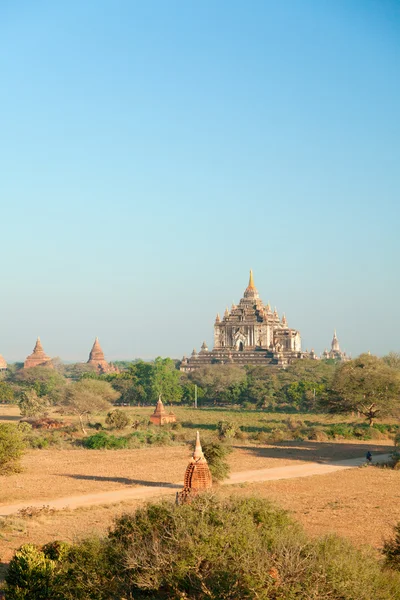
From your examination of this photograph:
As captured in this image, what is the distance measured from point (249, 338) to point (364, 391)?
6419 cm

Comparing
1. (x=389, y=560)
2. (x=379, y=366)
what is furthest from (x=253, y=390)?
(x=389, y=560)

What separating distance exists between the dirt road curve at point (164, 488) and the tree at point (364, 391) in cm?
1200

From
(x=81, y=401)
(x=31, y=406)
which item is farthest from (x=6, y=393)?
(x=81, y=401)

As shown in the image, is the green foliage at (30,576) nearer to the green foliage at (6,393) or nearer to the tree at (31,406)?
the tree at (31,406)

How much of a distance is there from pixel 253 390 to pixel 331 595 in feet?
223

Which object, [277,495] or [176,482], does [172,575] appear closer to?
[277,495]

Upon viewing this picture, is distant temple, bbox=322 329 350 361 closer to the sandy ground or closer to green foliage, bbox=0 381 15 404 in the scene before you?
green foliage, bbox=0 381 15 404

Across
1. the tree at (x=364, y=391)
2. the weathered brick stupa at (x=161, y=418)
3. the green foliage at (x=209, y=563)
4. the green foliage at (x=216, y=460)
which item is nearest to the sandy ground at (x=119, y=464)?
the green foliage at (x=216, y=460)

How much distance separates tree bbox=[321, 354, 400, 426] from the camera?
48.5 meters

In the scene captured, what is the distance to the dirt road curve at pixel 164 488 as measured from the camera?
964 inches

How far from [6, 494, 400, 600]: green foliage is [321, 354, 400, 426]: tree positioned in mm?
35640

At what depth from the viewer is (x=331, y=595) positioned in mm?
10406

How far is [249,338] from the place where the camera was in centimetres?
11262

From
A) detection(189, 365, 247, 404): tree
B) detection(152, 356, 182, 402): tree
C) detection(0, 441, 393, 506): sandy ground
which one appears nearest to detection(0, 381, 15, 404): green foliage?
detection(152, 356, 182, 402): tree
